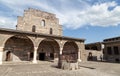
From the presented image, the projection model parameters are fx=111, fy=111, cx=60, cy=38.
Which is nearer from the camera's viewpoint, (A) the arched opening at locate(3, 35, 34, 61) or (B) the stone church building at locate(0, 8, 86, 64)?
(B) the stone church building at locate(0, 8, 86, 64)

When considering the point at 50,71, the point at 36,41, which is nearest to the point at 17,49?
the point at 36,41

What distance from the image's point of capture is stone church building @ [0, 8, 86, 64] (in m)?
18.5

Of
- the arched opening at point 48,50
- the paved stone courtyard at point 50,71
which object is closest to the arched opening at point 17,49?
the arched opening at point 48,50

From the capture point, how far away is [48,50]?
2384cm

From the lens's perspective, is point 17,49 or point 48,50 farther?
point 48,50

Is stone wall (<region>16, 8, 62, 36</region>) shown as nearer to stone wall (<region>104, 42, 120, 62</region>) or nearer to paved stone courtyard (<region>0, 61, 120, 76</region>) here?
stone wall (<region>104, 42, 120, 62</region>)

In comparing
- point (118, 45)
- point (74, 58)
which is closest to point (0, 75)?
point (74, 58)

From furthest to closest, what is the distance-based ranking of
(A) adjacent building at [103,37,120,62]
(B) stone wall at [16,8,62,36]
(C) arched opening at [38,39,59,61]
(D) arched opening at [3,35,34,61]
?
(A) adjacent building at [103,37,120,62] < (B) stone wall at [16,8,62,36] < (C) arched opening at [38,39,59,61] < (D) arched opening at [3,35,34,61]

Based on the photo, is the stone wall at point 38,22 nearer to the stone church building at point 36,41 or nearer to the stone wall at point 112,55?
the stone church building at point 36,41

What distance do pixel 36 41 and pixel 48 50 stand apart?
5.45 m

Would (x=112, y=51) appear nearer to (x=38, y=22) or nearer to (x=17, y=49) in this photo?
(x=38, y=22)

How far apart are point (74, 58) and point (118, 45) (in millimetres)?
15709

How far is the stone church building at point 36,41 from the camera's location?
18533mm

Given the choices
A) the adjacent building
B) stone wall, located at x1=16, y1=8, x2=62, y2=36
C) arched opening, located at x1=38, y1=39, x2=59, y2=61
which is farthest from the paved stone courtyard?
the adjacent building
